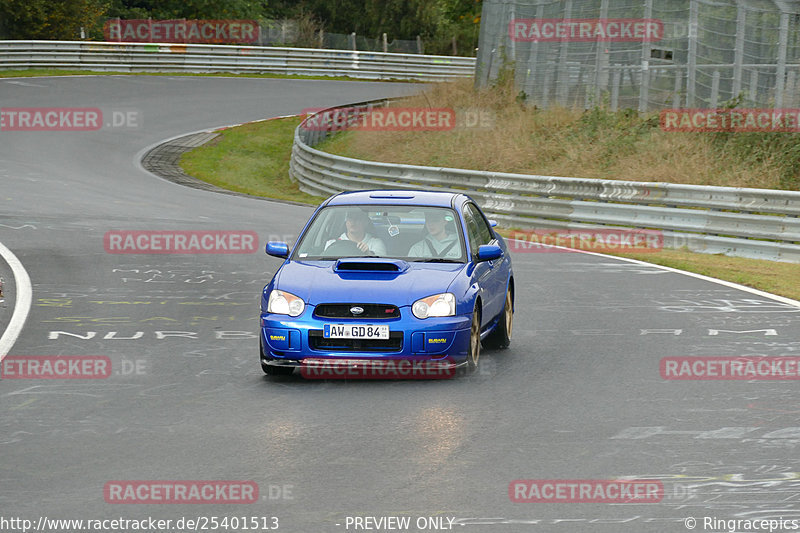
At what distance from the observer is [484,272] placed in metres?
10.6

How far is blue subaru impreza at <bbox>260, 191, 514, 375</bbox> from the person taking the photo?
9492 millimetres

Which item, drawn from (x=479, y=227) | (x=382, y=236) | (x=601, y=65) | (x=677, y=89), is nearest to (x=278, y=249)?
(x=382, y=236)

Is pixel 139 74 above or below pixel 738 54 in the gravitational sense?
below

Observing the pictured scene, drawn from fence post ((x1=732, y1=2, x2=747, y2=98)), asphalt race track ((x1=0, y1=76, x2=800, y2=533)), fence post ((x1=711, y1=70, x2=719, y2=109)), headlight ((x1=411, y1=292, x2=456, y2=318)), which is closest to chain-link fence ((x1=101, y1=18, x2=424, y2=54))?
fence post ((x1=711, y1=70, x2=719, y2=109))

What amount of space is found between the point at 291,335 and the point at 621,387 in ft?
8.41

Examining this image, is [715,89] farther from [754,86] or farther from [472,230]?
[472,230]

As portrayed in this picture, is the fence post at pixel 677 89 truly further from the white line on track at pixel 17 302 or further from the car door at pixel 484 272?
the car door at pixel 484 272

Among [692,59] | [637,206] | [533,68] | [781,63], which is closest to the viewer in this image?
[637,206]

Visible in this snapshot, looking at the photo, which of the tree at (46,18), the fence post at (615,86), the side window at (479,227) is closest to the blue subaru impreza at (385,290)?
the side window at (479,227)

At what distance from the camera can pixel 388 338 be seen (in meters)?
9.45

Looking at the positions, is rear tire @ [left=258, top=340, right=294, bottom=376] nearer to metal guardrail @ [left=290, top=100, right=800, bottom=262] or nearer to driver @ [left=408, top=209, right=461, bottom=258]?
driver @ [left=408, top=209, right=461, bottom=258]

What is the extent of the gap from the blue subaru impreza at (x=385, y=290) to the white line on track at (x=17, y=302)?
8.98 ft

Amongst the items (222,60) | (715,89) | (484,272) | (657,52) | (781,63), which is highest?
(657,52)

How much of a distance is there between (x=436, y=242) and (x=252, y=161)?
82.1 ft
